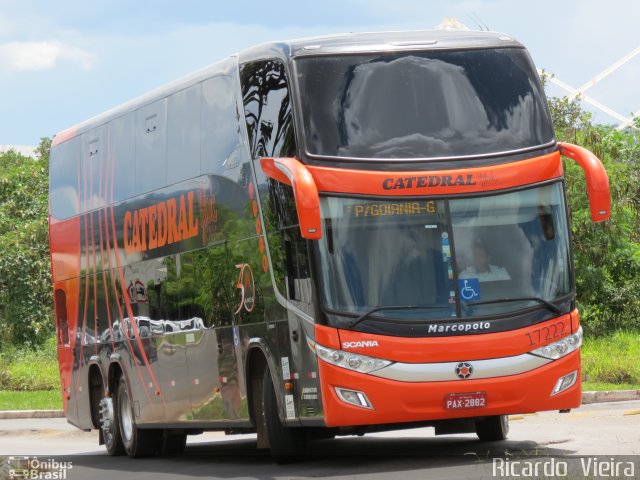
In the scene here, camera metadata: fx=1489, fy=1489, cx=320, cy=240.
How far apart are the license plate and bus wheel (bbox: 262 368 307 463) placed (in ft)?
6.90

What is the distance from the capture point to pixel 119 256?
2030 centimetres

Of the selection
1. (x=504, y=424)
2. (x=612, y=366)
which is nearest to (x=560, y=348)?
(x=504, y=424)

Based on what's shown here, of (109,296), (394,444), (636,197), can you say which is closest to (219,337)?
(394,444)

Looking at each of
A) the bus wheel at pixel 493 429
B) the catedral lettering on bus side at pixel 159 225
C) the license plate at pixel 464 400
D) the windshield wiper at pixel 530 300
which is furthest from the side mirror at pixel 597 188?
the catedral lettering on bus side at pixel 159 225

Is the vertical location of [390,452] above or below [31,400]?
below

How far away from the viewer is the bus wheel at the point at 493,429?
16656mm

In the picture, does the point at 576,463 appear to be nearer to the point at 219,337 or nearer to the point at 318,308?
the point at 318,308

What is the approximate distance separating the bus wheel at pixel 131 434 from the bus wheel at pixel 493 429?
5.50 meters

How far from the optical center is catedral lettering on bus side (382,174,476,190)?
14.2 metres

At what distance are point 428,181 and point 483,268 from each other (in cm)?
99

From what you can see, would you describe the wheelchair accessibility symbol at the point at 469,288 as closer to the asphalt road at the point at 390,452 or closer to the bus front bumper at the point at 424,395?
the bus front bumper at the point at 424,395

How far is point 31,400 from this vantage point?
36906mm

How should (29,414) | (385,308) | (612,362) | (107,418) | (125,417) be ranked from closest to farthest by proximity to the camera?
1. (385,308)
2. (125,417)
3. (107,418)
4. (612,362)
5. (29,414)

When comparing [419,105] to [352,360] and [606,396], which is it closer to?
[352,360]
